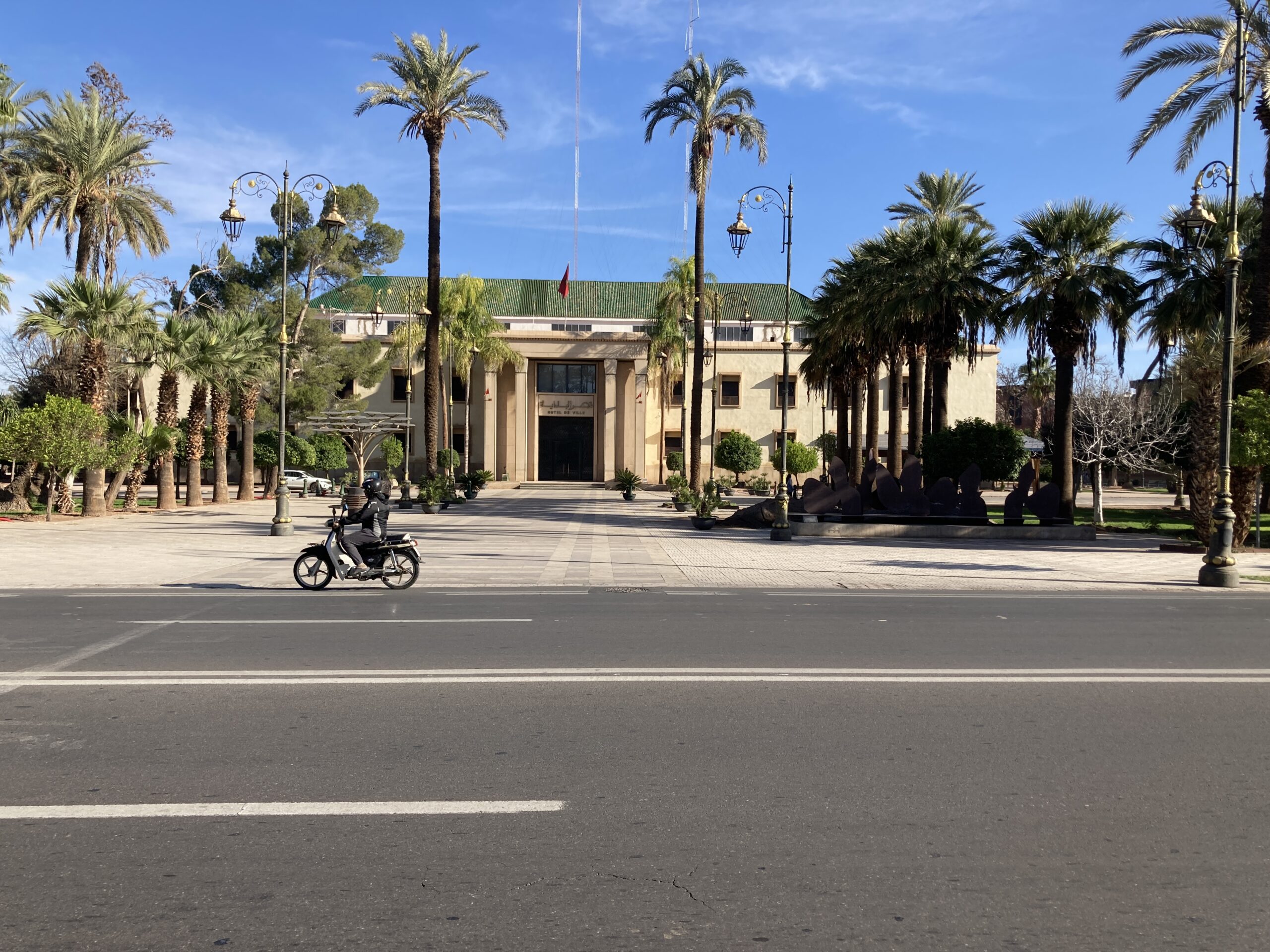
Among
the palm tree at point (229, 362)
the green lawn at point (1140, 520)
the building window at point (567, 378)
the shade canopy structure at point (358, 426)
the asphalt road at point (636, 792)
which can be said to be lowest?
the green lawn at point (1140, 520)

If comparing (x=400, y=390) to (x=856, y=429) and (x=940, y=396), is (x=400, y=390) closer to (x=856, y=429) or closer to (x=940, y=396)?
(x=856, y=429)

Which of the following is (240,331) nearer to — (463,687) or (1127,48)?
(1127,48)

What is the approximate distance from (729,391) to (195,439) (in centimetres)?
3814

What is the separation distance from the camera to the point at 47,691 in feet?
23.5

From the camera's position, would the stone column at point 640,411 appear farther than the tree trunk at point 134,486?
Yes

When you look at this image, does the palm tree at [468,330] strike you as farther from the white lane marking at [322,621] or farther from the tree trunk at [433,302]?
the white lane marking at [322,621]

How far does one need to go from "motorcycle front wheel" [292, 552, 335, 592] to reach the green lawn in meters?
19.4

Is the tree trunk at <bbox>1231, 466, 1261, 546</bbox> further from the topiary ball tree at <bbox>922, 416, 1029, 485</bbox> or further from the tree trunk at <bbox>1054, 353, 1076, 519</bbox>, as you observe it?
the topiary ball tree at <bbox>922, 416, 1029, 485</bbox>

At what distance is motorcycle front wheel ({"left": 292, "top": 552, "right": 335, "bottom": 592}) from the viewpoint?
14.2 meters

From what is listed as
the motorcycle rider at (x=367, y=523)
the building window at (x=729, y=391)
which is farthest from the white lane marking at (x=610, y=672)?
the building window at (x=729, y=391)

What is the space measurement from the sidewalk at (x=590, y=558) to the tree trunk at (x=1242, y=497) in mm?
982

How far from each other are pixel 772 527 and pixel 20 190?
93.0 feet

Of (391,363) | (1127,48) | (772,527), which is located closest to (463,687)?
(772,527)

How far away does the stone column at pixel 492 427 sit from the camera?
6419 cm
